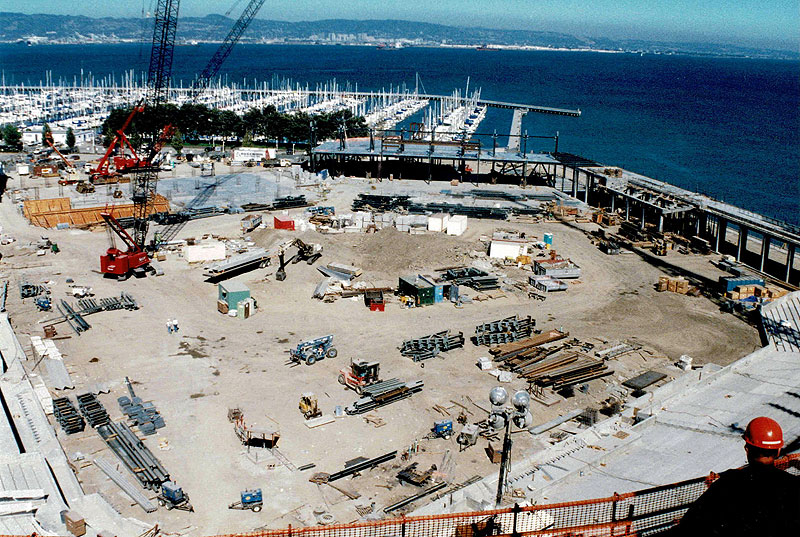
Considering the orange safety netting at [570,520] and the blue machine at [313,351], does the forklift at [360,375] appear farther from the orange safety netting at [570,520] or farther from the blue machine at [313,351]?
the orange safety netting at [570,520]

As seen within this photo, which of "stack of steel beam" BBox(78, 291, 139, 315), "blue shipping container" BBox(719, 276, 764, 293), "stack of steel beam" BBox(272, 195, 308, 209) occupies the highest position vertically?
"stack of steel beam" BBox(272, 195, 308, 209)

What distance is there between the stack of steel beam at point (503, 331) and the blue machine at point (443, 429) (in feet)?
27.3

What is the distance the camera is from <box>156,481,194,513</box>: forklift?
19094mm

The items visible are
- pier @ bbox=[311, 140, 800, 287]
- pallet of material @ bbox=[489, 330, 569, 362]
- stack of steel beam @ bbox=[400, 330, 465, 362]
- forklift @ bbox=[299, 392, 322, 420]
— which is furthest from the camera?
pier @ bbox=[311, 140, 800, 287]

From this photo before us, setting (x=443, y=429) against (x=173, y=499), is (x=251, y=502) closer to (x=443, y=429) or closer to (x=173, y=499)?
(x=173, y=499)

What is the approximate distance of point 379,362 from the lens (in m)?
29.4

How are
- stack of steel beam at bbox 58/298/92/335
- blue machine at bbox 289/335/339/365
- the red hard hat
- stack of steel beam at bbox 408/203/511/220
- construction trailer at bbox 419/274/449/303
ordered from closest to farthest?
the red hard hat
blue machine at bbox 289/335/339/365
stack of steel beam at bbox 58/298/92/335
construction trailer at bbox 419/274/449/303
stack of steel beam at bbox 408/203/511/220

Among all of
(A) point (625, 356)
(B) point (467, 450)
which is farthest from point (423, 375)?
→ (A) point (625, 356)

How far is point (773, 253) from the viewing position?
49.1 metres

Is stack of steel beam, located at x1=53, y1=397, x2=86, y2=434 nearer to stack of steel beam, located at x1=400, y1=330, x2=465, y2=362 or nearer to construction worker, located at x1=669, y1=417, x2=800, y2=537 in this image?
stack of steel beam, located at x1=400, y1=330, x2=465, y2=362

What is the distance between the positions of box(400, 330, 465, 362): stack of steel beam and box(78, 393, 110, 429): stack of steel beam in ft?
40.5

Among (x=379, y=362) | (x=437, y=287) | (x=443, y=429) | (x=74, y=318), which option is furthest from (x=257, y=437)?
(x=437, y=287)

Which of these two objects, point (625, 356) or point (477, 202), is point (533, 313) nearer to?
point (625, 356)

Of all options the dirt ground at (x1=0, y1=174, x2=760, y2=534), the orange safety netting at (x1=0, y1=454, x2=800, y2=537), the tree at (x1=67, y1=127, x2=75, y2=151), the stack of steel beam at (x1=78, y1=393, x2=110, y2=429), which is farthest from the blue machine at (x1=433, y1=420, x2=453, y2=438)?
the tree at (x1=67, y1=127, x2=75, y2=151)
